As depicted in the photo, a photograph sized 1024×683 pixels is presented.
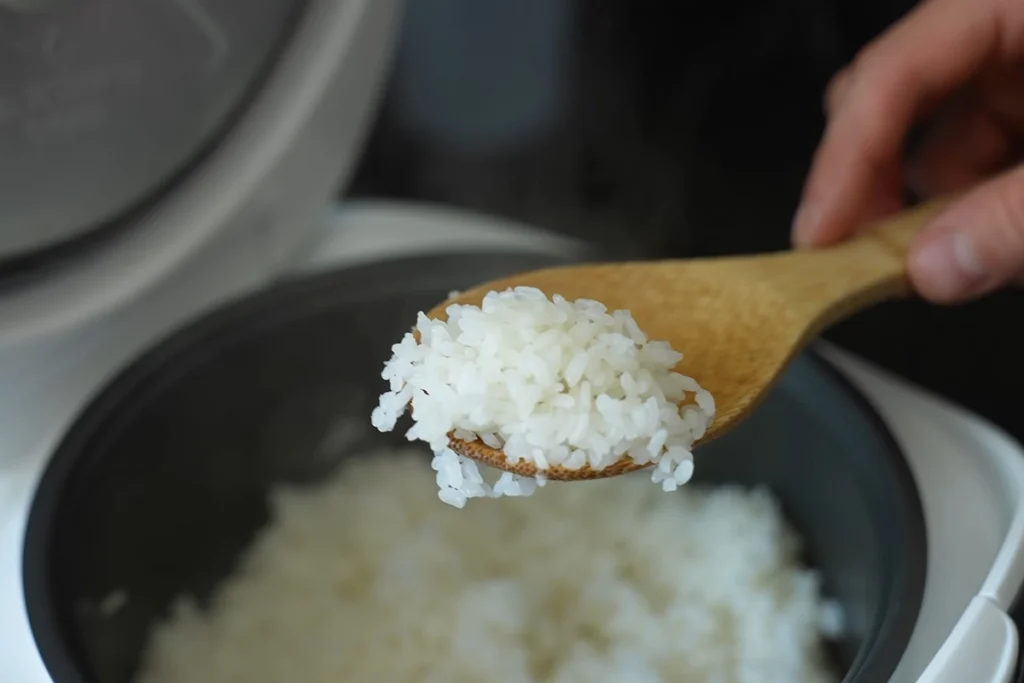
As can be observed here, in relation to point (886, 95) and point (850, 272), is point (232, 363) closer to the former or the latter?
point (850, 272)

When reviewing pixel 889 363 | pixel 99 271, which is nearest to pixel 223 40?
pixel 99 271

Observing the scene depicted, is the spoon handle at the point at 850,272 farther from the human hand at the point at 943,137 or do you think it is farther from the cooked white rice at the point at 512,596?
the cooked white rice at the point at 512,596

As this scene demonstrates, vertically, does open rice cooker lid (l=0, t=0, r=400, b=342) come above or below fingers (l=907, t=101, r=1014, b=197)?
below

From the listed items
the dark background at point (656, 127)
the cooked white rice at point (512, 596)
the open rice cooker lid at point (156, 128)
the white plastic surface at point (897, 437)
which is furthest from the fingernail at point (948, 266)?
the open rice cooker lid at point (156, 128)

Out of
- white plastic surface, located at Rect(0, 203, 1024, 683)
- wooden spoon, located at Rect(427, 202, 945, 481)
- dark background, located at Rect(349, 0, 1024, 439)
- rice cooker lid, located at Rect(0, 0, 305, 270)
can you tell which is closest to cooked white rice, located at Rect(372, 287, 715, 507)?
wooden spoon, located at Rect(427, 202, 945, 481)

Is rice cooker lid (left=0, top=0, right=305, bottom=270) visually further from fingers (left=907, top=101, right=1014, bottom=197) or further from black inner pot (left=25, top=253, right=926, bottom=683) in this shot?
fingers (left=907, top=101, right=1014, bottom=197)
